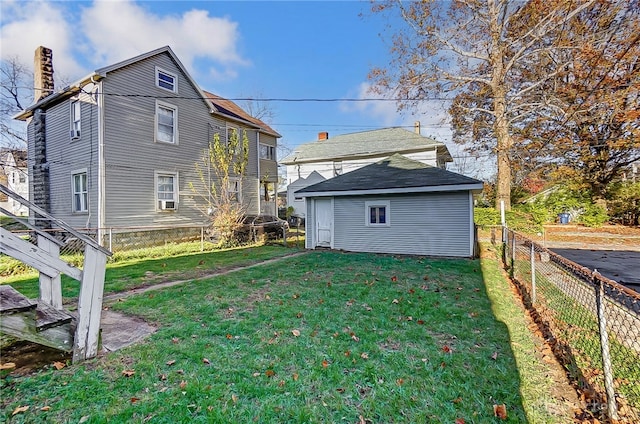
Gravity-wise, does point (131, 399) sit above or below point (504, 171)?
below

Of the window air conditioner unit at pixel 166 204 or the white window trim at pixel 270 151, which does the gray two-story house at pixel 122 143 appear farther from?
the white window trim at pixel 270 151

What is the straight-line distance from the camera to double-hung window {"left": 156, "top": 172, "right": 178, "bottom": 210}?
12.7 m

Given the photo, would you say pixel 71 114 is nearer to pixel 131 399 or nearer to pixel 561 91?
pixel 131 399

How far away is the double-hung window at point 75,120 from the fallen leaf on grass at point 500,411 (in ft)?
48.0

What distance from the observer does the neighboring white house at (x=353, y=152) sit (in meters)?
22.0

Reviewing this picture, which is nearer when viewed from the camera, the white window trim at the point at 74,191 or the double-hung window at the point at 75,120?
the white window trim at the point at 74,191

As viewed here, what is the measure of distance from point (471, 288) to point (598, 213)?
18805 mm

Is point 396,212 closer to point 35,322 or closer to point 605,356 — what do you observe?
point 605,356

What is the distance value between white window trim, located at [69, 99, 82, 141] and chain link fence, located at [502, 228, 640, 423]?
1479 cm

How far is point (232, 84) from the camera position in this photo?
20.9 meters

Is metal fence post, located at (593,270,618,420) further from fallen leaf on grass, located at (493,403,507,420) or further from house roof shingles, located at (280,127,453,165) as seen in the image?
house roof shingles, located at (280,127,453,165)

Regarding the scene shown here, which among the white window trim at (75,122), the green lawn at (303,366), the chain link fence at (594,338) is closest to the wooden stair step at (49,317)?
the green lawn at (303,366)

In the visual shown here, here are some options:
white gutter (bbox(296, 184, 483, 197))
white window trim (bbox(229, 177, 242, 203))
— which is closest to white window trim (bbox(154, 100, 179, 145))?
white window trim (bbox(229, 177, 242, 203))

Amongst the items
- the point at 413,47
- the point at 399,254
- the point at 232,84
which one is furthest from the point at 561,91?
the point at 232,84
